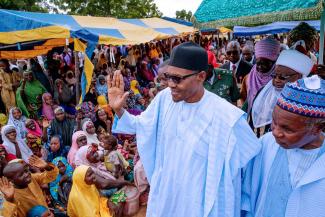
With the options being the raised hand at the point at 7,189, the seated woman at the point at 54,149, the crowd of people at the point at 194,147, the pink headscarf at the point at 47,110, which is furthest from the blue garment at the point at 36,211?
the pink headscarf at the point at 47,110

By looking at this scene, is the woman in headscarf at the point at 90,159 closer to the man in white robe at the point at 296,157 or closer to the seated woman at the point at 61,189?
the seated woman at the point at 61,189

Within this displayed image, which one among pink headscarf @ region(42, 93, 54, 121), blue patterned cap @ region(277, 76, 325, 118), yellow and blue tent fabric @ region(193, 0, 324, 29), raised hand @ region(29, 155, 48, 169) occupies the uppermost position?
yellow and blue tent fabric @ region(193, 0, 324, 29)

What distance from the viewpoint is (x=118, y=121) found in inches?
90.7

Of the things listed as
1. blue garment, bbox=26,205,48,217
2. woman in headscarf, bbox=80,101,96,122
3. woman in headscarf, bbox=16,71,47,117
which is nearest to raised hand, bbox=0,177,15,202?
blue garment, bbox=26,205,48,217

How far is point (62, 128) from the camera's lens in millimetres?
6176

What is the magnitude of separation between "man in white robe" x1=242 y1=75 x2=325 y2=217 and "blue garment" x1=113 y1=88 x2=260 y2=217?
19 cm

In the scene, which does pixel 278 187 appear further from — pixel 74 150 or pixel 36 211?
pixel 74 150

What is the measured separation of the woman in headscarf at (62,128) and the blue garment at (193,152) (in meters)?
3.93

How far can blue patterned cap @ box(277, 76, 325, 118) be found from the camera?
5.16 ft

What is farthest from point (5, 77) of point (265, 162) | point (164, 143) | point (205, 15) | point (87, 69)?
point (265, 162)

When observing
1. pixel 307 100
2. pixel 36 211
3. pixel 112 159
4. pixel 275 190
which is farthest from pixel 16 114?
pixel 307 100

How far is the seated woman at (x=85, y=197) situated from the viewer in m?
3.94

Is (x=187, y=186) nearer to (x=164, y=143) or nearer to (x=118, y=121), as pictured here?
(x=164, y=143)

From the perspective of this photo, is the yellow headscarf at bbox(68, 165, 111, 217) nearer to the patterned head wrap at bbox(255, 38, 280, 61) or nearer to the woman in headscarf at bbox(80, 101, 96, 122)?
the patterned head wrap at bbox(255, 38, 280, 61)
